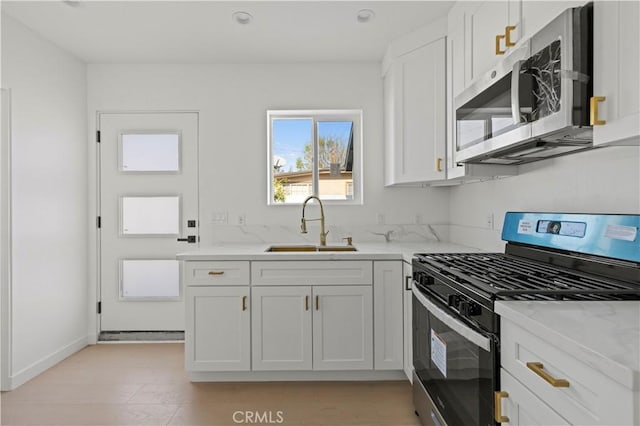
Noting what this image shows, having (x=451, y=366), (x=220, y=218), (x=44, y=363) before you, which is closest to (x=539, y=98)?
(x=451, y=366)

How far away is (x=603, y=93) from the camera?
48.0 inches

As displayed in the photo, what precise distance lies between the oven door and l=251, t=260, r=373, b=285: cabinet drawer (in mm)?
534

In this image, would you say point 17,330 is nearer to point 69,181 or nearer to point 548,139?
point 69,181

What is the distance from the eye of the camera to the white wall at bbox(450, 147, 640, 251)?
155 cm

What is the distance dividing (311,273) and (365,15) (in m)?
1.79

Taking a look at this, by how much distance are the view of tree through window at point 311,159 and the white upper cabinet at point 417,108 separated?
1.91ft

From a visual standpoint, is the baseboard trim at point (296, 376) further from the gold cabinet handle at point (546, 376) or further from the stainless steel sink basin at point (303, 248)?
the gold cabinet handle at point (546, 376)

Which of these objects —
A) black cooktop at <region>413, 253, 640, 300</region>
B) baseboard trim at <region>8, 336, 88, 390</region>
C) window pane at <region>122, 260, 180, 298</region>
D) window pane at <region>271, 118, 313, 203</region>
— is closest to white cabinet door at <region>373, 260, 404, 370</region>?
black cooktop at <region>413, 253, 640, 300</region>

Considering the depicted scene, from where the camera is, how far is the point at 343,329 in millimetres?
2736

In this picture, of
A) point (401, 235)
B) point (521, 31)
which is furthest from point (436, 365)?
point (401, 235)

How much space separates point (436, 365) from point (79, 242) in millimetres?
3091

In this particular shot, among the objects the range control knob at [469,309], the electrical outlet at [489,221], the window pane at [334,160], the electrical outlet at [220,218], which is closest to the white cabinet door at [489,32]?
the electrical outlet at [489,221]

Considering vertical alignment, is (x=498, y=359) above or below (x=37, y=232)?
below

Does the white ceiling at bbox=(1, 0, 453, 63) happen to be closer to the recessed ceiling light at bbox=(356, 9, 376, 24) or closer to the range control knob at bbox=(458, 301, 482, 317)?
the recessed ceiling light at bbox=(356, 9, 376, 24)
